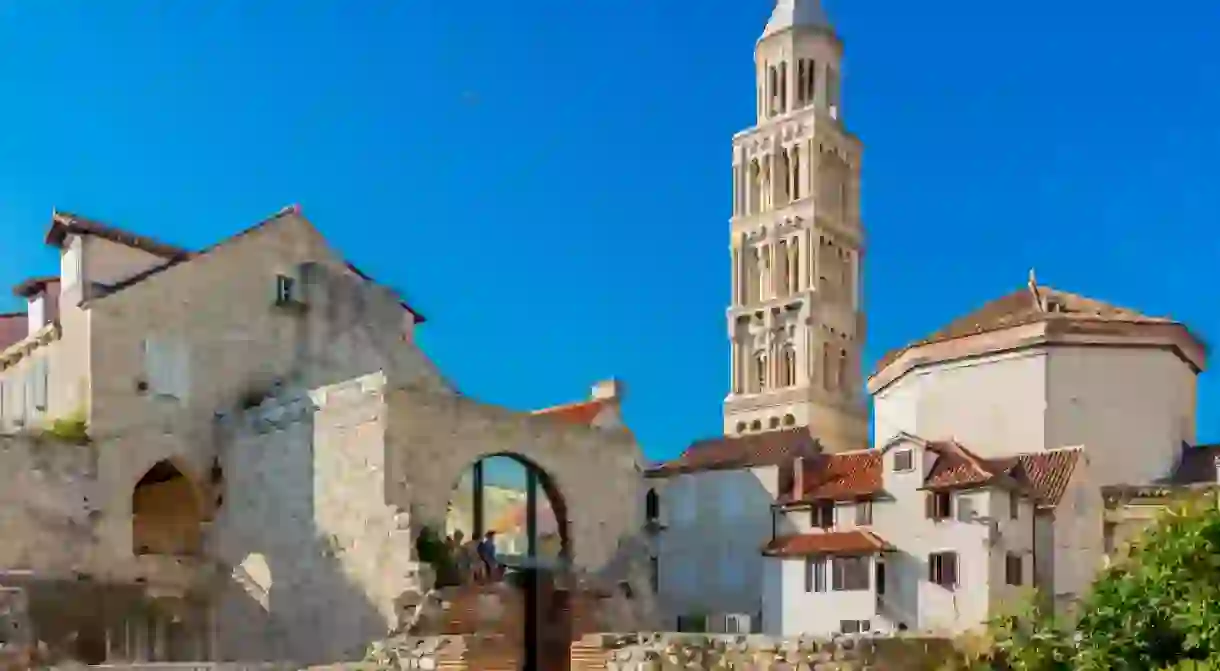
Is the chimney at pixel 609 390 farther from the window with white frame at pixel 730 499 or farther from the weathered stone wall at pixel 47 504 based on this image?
the weathered stone wall at pixel 47 504

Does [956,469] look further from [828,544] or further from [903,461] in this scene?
[828,544]

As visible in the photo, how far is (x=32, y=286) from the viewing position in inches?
1388

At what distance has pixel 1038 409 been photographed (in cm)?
3388

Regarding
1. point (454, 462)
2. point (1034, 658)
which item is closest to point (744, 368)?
point (454, 462)

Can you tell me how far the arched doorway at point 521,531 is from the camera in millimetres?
27656

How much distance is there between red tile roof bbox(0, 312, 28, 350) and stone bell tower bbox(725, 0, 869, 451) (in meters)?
33.5

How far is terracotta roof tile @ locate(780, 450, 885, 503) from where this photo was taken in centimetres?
3384

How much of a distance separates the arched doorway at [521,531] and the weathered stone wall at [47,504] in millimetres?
8057

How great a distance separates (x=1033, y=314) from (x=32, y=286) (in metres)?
25.3

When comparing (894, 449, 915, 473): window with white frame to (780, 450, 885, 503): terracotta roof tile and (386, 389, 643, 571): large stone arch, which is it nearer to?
(780, 450, 885, 503): terracotta roof tile

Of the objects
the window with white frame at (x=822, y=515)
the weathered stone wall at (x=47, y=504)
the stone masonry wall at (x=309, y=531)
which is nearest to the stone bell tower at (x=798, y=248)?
the window with white frame at (x=822, y=515)

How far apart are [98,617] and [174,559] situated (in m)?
2.45

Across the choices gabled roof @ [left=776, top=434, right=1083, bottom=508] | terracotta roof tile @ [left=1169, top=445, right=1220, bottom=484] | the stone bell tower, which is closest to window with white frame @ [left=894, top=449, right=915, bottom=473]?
gabled roof @ [left=776, top=434, right=1083, bottom=508]

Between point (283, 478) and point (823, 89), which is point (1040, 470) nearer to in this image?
point (283, 478)
